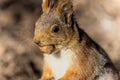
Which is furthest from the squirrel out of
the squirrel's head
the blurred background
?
the blurred background

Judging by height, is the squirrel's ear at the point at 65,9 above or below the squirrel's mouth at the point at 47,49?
above

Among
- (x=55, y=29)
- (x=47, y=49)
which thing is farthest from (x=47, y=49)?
(x=55, y=29)

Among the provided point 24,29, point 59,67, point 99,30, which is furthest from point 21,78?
point 59,67

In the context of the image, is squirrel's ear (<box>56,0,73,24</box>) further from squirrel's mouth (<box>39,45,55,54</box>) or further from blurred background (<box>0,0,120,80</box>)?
blurred background (<box>0,0,120,80</box>)

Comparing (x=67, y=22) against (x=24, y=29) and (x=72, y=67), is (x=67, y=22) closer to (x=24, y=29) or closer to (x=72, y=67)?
(x=72, y=67)

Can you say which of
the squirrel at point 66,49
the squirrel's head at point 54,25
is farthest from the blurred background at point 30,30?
the squirrel's head at point 54,25

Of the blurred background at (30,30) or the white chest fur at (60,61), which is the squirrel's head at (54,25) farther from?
the blurred background at (30,30)

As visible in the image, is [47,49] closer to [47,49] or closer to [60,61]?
[47,49]
